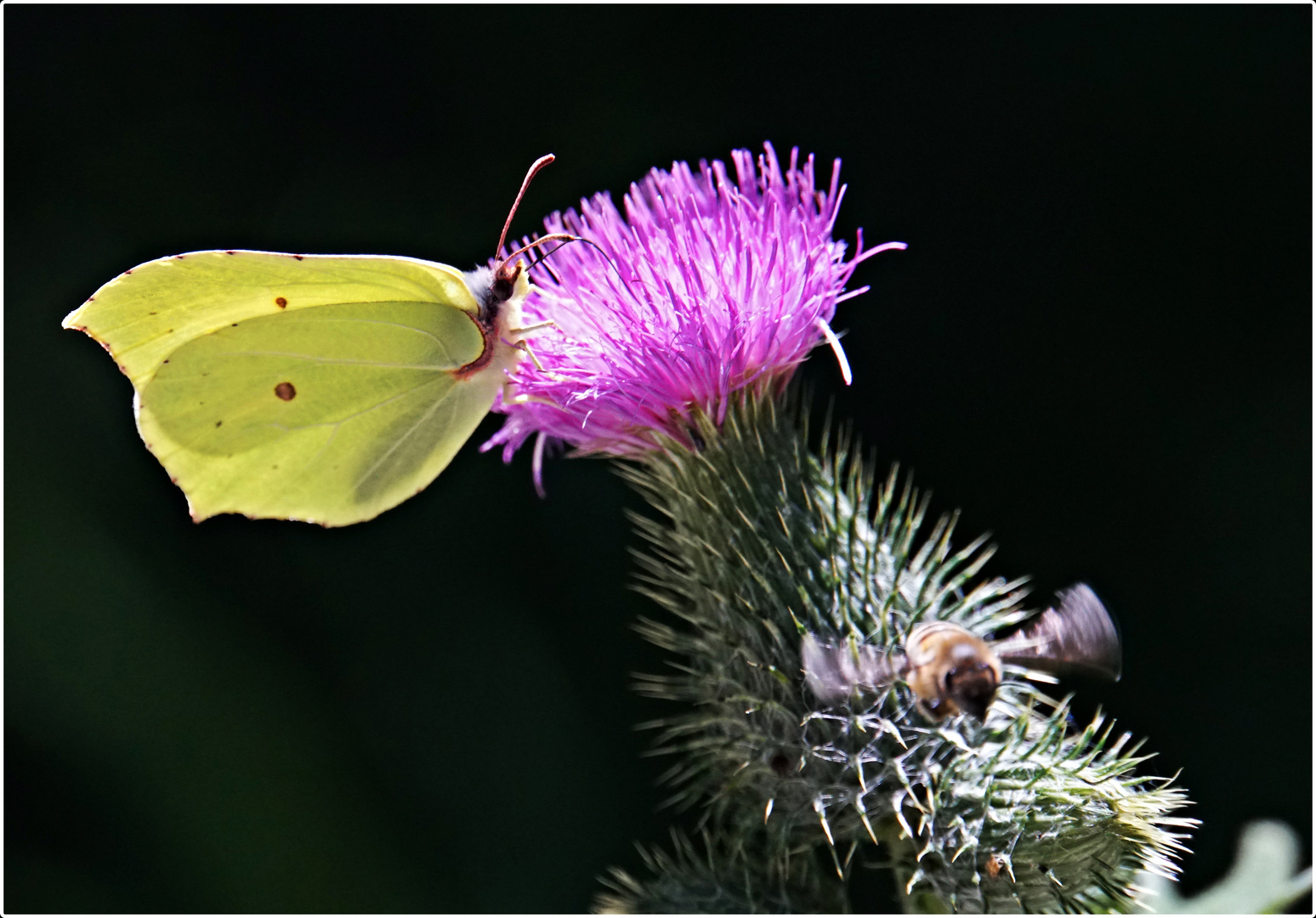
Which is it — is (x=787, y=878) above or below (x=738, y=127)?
below

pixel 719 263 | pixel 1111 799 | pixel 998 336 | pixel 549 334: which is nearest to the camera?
pixel 1111 799

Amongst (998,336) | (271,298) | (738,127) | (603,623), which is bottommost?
(603,623)

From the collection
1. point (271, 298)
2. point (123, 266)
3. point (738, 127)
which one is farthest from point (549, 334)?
point (123, 266)

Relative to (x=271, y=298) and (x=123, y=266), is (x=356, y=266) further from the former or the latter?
(x=123, y=266)

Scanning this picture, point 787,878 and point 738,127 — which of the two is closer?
point 787,878

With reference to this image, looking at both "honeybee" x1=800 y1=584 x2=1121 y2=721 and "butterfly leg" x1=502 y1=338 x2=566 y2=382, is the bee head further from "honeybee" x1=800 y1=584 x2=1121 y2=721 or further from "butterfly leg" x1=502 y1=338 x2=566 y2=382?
"butterfly leg" x1=502 y1=338 x2=566 y2=382
